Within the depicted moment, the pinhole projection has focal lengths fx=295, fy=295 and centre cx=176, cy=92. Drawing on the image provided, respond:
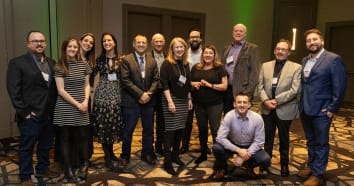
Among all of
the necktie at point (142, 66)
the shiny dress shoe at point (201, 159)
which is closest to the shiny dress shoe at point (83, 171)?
the necktie at point (142, 66)

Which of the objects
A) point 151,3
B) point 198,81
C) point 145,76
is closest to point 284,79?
point 198,81

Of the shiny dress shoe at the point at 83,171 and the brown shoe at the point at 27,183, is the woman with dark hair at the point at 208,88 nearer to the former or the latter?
the shiny dress shoe at the point at 83,171

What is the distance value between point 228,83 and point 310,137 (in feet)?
3.33

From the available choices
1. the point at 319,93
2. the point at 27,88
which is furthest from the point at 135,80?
the point at 319,93

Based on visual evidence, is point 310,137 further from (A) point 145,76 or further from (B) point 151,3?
(B) point 151,3

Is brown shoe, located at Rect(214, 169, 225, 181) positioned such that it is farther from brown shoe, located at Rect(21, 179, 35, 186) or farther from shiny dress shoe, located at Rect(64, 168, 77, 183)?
brown shoe, located at Rect(21, 179, 35, 186)

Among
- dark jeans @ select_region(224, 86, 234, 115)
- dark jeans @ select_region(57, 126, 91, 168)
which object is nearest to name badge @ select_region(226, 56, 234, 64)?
dark jeans @ select_region(224, 86, 234, 115)

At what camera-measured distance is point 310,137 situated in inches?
115

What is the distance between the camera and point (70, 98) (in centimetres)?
275

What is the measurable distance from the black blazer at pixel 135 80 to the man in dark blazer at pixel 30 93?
68 cm

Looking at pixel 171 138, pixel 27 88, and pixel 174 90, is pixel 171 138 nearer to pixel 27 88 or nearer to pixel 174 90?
pixel 174 90

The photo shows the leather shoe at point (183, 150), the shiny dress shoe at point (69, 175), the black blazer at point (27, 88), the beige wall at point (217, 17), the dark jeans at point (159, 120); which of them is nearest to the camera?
the black blazer at point (27, 88)

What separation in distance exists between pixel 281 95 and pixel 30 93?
7.82ft

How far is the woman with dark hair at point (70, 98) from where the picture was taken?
276 cm
